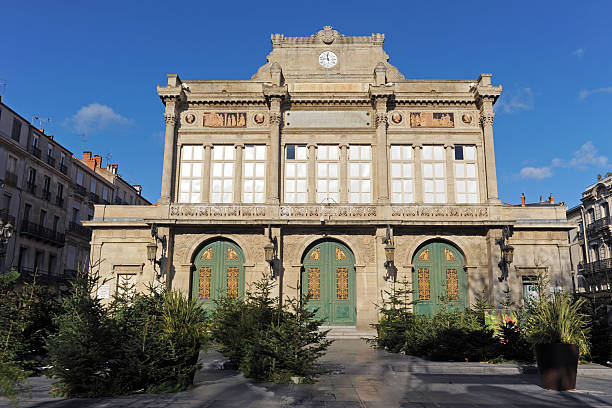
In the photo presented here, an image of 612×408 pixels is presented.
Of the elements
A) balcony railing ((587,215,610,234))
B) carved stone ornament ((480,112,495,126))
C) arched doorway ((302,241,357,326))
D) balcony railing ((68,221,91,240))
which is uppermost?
carved stone ornament ((480,112,495,126))

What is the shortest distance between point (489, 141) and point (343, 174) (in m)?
7.68

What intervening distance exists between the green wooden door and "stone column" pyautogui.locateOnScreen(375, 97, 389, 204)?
7.67 meters

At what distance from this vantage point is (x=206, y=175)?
24719 millimetres

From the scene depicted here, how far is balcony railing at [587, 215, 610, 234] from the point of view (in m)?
39.3

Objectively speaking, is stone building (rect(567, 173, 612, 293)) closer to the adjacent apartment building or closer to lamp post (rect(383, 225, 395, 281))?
lamp post (rect(383, 225, 395, 281))

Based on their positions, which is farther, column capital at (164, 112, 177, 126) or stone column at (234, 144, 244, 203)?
column capital at (164, 112, 177, 126)

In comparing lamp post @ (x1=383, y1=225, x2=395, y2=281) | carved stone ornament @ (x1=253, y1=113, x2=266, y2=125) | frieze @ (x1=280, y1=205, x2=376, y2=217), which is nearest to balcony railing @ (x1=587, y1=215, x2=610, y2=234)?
lamp post @ (x1=383, y1=225, x2=395, y2=281)

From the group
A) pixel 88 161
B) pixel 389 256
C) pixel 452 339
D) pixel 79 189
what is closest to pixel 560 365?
pixel 452 339

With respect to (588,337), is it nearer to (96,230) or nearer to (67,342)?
(67,342)

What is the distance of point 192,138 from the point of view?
82.5ft

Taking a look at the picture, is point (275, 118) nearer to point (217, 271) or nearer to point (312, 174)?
point (312, 174)

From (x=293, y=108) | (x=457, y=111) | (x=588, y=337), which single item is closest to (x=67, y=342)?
(x=588, y=337)

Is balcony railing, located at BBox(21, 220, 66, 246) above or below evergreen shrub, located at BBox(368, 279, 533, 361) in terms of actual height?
above

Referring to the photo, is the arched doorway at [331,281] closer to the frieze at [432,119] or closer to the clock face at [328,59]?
the frieze at [432,119]
